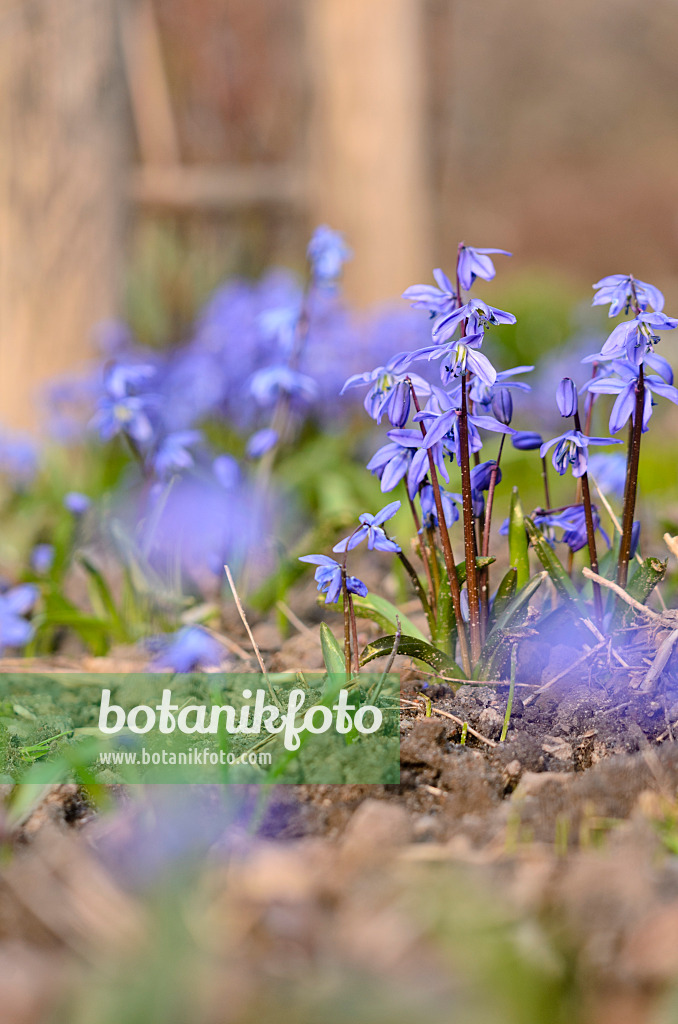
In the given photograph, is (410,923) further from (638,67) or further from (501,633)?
(638,67)

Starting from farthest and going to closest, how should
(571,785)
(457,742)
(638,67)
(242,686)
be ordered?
(638,67) → (242,686) → (457,742) → (571,785)

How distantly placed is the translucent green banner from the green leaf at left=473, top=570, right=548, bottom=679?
19cm

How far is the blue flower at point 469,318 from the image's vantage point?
1561mm

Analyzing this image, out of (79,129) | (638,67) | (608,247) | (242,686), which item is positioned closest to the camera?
(242,686)

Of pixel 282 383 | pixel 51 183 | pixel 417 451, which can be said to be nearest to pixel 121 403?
pixel 282 383

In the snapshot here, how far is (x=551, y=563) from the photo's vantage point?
1.77m

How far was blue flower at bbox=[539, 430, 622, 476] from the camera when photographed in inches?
64.2

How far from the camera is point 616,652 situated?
1.71m

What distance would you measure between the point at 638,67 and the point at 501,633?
18.3m

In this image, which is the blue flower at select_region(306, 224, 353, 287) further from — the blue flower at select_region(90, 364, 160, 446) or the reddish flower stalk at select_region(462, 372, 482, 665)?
the reddish flower stalk at select_region(462, 372, 482, 665)

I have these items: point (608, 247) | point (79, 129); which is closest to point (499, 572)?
point (79, 129)

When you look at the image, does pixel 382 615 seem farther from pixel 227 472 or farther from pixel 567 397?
pixel 227 472

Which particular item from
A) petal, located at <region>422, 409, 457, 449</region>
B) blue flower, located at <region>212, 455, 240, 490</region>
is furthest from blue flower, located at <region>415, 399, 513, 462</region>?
blue flower, located at <region>212, 455, 240, 490</region>

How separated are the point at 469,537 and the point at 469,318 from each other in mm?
416
